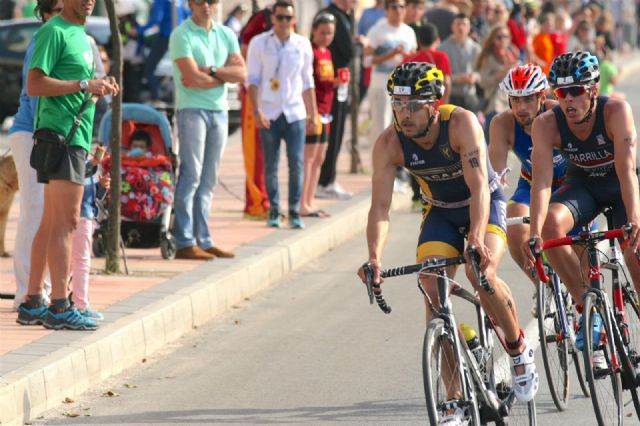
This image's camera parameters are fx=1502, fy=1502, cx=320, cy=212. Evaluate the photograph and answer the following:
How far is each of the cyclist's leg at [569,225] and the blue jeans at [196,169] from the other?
15.2ft

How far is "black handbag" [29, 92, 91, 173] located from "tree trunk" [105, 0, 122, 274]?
1.93 m

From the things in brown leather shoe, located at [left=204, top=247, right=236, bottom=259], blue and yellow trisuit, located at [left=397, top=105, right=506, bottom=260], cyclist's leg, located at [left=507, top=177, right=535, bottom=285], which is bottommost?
brown leather shoe, located at [left=204, top=247, right=236, bottom=259]

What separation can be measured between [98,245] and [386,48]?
5693 millimetres

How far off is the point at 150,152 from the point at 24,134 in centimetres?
293

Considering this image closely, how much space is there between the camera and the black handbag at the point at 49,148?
28.1ft

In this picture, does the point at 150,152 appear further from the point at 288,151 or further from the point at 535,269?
the point at 535,269

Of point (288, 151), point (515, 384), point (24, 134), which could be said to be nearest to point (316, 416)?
point (515, 384)

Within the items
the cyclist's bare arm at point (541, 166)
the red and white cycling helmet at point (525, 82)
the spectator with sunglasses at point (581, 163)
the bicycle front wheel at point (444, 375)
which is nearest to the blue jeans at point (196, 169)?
the red and white cycling helmet at point (525, 82)

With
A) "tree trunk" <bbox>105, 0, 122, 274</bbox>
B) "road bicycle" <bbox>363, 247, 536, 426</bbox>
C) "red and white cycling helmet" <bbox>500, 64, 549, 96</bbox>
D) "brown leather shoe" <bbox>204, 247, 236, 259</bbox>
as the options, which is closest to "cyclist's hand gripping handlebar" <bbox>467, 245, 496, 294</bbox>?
"road bicycle" <bbox>363, 247, 536, 426</bbox>

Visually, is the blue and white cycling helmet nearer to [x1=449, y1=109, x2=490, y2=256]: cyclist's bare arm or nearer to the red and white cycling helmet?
[x1=449, y1=109, x2=490, y2=256]: cyclist's bare arm

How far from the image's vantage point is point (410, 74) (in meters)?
6.71

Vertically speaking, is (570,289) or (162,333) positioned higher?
(570,289)

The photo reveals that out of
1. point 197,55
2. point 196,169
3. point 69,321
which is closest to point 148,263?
point 196,169

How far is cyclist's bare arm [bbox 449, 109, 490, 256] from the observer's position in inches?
261
